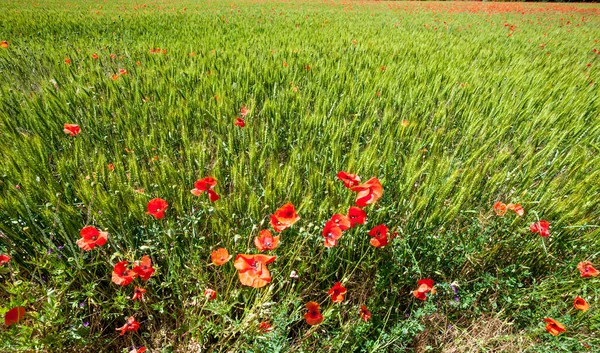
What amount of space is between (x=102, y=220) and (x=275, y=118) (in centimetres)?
97

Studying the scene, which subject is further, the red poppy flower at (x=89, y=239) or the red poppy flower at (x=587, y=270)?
the red poppy flower at (x=587, y=270)

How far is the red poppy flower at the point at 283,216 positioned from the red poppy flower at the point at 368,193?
19 cm

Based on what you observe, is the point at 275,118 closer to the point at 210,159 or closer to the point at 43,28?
the point at 210,159

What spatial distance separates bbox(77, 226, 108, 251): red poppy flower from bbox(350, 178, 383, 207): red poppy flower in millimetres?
728

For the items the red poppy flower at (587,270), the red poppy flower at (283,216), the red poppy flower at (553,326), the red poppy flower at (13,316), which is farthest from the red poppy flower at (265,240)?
the red poppy flower at (587,270)

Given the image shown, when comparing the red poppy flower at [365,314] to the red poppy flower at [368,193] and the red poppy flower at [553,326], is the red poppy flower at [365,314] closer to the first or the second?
the red poppy flower at [368,193]

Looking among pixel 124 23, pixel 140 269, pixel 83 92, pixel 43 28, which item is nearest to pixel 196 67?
pixel 83 92

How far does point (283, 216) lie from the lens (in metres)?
0.94

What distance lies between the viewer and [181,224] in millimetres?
1168

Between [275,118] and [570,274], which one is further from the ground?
[275,118]

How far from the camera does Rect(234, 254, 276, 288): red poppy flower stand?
0.81 m

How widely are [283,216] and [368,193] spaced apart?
264 mm

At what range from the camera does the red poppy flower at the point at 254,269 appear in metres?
0.81

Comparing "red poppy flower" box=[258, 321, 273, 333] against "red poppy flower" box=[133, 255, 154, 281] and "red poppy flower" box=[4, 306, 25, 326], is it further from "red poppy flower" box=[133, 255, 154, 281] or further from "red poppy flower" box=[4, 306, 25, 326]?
"red poppy flower" box=[4, 306, 25, 326]
